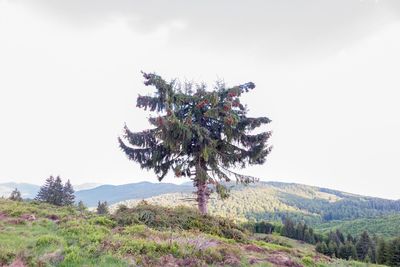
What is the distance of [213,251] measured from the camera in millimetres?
9680

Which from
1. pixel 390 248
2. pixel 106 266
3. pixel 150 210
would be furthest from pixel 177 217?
pixel 390 248

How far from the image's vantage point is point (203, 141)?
796 inches

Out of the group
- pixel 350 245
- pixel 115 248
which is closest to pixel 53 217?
pixel 115 248

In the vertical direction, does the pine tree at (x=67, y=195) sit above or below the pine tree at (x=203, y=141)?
below

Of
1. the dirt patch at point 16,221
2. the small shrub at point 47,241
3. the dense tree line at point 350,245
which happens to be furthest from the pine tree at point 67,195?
the small shrub at point 47,241

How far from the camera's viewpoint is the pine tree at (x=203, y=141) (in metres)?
20.4

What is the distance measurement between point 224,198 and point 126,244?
12.7 meters

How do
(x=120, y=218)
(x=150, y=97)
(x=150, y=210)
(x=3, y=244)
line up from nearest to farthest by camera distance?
(x=3, y=244) < (x=120, y=218) < (x=150, y=210) < (x=150, y=97)

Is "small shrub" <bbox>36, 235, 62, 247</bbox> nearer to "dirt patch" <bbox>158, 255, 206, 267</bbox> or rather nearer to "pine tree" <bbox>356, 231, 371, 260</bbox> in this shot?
"dirt patch" <bbox>158, 255, 206, 267</bbox>

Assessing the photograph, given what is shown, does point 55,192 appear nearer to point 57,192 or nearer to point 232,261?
point 57,192

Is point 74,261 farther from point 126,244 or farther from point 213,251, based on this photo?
point 213,251

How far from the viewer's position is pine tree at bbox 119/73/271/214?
20.4 metres

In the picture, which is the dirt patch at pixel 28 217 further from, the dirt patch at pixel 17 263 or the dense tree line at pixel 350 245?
the dense tree line at pixel 350 245

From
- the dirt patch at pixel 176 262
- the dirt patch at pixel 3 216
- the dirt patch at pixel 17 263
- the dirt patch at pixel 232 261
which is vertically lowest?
the dirt patch at pixel 232 261
